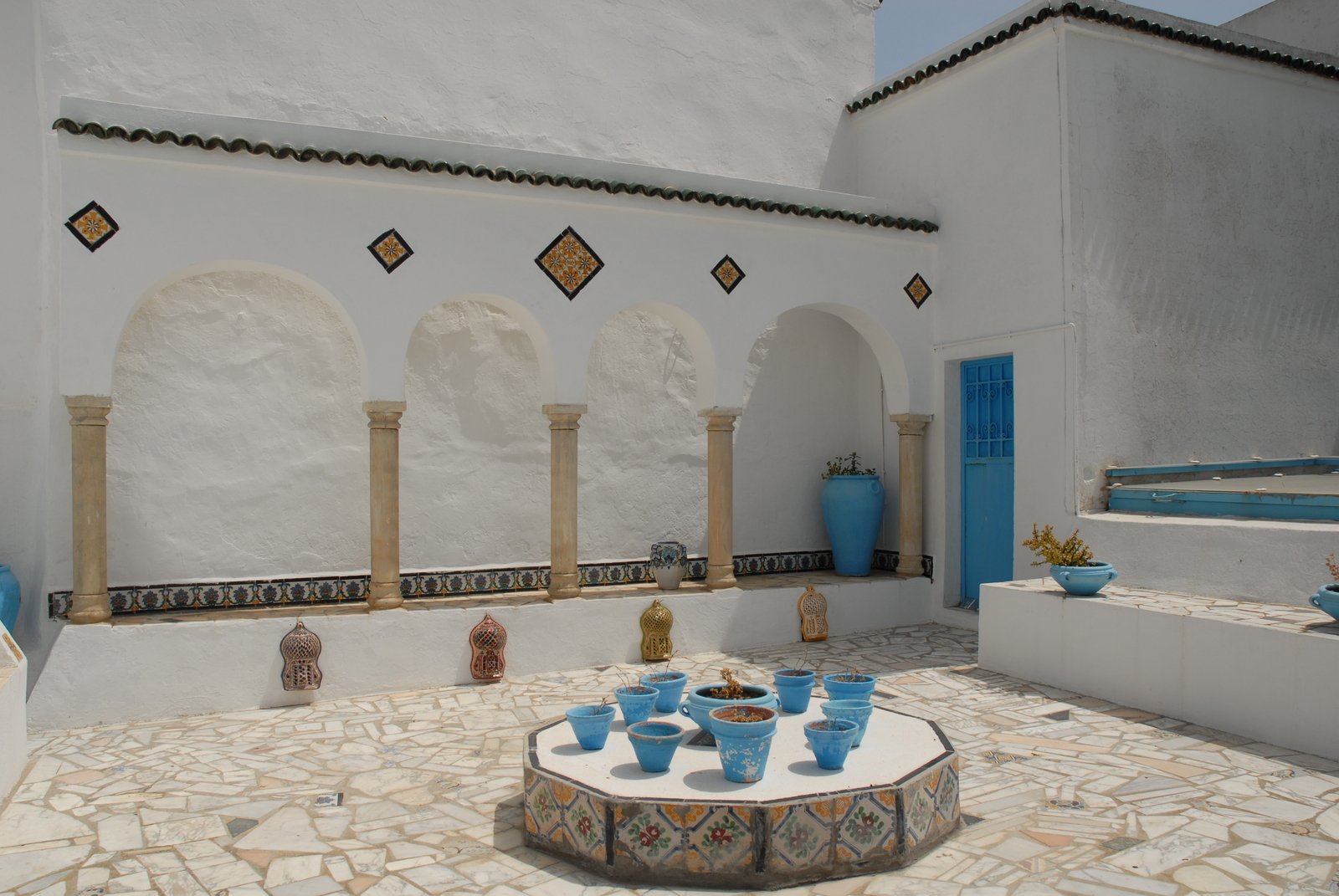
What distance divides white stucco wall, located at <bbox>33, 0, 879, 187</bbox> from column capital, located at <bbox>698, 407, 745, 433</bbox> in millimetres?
2891

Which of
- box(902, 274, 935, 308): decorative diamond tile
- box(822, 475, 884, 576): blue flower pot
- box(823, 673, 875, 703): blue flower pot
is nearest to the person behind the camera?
box(823, 673, 875, 703): blue flower pot

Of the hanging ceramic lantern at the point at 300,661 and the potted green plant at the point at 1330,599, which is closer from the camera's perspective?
the potted green plant at the point at 1330,599

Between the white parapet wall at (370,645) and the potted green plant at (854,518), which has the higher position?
the potted green plant at (854,518)

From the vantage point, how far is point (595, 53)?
33.7ft

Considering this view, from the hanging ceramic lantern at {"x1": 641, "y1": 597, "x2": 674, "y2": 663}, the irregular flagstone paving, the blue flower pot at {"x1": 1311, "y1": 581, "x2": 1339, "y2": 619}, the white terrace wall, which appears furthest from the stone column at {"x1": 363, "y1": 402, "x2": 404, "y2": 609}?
the blue flower pot at {"x1": 1311, "y1": 581, "x2": 1339, "y2": 619}

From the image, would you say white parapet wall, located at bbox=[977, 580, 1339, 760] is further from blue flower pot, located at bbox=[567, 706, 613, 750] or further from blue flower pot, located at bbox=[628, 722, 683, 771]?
blue flower pot, located at bbox=[567, 706, 613, 750]

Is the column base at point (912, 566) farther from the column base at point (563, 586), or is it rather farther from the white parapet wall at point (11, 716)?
the white parapet wall at point (11, 716)

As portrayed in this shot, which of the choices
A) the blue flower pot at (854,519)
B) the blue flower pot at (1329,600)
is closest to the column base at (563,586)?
the blue flower pot at (854,519)

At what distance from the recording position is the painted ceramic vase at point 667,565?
920 centimetres

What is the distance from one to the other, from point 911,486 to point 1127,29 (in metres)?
4.32

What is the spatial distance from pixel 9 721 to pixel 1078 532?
7.35 metres

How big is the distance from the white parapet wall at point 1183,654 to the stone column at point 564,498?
130 inches

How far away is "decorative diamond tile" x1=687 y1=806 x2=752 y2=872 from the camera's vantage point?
161 inches

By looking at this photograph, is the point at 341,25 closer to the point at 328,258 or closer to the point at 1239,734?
the point at 328,258
